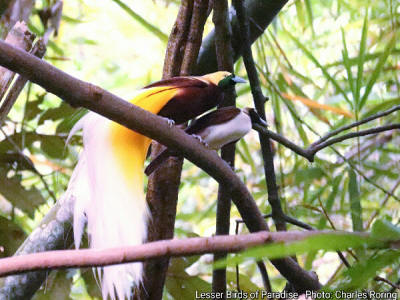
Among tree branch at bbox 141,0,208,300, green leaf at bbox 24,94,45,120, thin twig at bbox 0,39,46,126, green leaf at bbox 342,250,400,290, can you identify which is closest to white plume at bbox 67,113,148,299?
tree branch at bbox 141,0,208,300

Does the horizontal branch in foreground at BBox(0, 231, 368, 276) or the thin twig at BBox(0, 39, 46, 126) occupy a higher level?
the thin twig at BBox(0, 39, 46, 126)

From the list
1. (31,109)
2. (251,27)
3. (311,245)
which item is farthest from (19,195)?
(311,245)

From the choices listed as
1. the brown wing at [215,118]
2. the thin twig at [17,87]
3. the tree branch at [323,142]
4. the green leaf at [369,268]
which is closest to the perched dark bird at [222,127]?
the brown wing at [215,118]

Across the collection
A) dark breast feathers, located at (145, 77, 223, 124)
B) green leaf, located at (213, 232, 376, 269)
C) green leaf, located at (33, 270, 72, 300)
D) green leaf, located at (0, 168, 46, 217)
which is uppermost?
dark breast feathers, located at (145, 77, 223, 124)

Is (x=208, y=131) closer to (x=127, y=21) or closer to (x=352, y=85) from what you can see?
(x=352, y=85)

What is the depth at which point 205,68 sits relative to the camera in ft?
4.35

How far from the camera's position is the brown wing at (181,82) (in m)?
0.92

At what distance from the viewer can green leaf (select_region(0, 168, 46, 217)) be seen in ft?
4.18

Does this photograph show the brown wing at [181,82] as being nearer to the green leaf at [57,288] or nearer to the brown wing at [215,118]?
the brown wing at [215,118]

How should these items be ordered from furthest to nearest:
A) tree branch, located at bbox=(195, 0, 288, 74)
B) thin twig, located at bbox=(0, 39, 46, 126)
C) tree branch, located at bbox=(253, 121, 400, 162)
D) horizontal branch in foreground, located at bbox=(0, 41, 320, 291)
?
tree branch, located at bbox=(195, 0, 288, 74) < thin twig, located at bbox=(0, 39, 46, 126) < tree branch, located at bbox=(253, 121, 400, 162) < horizontal branch in foreground, located at bbox=(0, 41, 320, 291)

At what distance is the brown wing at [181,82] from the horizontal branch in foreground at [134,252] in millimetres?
451

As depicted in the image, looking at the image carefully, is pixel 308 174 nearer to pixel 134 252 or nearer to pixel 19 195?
pixel 19 195

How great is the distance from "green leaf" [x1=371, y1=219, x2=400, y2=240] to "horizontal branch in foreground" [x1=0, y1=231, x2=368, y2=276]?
0.17 ft

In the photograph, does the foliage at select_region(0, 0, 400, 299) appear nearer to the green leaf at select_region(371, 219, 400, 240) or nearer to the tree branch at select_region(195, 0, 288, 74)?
the green leaf at select_region(371, 219, 400, 240)
